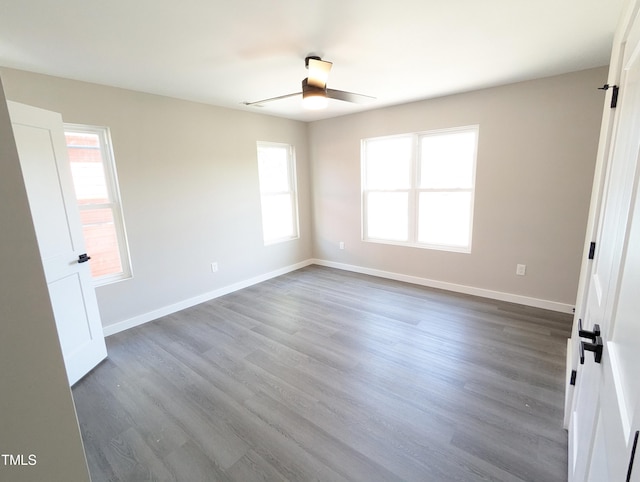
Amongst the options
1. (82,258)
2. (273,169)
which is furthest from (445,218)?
(82,258)

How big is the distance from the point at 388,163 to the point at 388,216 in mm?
801

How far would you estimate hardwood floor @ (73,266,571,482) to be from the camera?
1.58m

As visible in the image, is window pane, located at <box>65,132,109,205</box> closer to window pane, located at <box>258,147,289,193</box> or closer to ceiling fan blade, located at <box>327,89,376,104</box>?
window pane, located at <box>258,147,289,193</box>

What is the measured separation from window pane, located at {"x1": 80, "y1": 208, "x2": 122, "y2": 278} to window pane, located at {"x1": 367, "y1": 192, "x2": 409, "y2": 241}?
343 cm

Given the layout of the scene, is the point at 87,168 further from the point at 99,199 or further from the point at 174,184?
the point at 174,184

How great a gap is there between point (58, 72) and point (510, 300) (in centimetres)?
516

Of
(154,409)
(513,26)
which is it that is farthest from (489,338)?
(154,409)

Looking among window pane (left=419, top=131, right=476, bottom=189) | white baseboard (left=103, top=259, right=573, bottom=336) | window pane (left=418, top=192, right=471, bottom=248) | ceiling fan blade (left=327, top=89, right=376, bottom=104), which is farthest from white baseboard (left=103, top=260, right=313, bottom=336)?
ceiling fan blade (left=327, top=89, right=376, bottom=104)

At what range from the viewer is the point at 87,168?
9.46ft

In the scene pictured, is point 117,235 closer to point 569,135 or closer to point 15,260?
point 15,260

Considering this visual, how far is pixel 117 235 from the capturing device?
3102 millimetres

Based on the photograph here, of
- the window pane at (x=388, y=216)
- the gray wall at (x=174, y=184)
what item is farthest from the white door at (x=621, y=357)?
the gray wall at (x=174, y=184)

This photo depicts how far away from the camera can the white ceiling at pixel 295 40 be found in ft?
5.51

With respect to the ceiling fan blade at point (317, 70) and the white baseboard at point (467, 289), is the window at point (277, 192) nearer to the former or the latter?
the white baseboard at point (467, 289)
